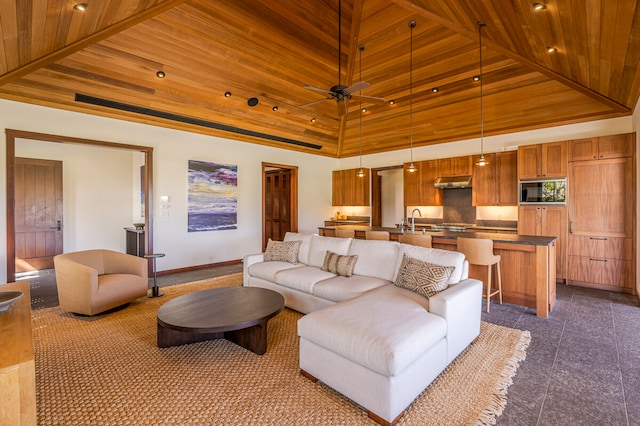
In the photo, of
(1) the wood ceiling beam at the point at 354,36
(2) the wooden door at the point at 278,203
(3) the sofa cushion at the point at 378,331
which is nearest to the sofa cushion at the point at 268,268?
(3) the sofa cushion at the point at 378,331

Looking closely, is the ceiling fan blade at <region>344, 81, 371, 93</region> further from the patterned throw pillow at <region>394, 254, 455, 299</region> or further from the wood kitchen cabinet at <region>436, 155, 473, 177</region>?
the wood kitchen cabinet at <region>436, 155, 473, 177</region>

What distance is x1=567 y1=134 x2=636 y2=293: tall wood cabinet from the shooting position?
4.51m

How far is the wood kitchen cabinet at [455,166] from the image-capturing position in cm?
638

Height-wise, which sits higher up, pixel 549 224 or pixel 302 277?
pixel 549 224

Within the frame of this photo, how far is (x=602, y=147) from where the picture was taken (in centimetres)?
470

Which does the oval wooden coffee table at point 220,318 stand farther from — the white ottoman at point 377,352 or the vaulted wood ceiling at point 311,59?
the vaulted wood ceiling at point 311,59

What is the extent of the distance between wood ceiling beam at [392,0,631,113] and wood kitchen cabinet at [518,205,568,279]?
1.75 meters

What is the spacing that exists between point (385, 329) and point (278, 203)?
6.89 m

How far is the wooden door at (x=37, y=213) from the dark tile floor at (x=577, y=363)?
2.62 meters

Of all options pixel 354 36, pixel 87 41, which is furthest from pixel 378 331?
pixel 87 41

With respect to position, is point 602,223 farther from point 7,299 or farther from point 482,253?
point 7,299

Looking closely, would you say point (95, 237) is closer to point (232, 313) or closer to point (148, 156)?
point (148, 156)

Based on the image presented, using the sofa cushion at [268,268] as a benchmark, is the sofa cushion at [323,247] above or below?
above

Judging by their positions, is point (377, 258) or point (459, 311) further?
point (377, 258)
